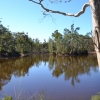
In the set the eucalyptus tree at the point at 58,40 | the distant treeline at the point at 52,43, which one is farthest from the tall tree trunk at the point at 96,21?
the eucalyptus tree at the point at 58,40

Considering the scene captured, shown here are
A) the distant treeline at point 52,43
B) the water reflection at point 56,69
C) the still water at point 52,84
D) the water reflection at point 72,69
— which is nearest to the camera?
the still water at point 52,84

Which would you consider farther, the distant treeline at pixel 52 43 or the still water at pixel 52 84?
the distant treeline at pixel 52 43

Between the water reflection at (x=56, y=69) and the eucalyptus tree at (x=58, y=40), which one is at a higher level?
the eucalyptus tree at (x=58, y=40)

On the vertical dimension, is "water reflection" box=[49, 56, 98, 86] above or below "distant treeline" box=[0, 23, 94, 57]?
below

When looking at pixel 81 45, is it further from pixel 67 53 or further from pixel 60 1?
pixel 60 1

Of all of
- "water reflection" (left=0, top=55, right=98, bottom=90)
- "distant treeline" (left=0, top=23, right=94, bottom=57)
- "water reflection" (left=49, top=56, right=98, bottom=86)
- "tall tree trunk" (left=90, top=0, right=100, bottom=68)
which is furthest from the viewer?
"distant treeline" (left=0, top=23, right=94, bottom=57)

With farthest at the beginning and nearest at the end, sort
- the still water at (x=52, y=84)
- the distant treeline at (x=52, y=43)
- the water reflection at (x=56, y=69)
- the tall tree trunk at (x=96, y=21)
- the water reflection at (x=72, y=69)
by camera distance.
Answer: the distant treeline at (x=52, y=43)
the water reflection at (x=72, y=69)
the water reflection at (x=56, y=69)
the still water at (x=52, y=84)
the tall tree trunk at (x=96, y=21)

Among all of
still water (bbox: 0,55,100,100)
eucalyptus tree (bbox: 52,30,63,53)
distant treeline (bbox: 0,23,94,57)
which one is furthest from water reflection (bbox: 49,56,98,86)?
eucalyptus tree (bbox: 52,30,63,53)

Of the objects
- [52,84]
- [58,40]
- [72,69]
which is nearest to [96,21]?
[52,84]

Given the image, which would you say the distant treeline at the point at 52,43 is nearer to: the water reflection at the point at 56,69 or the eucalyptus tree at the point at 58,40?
the eucalyptus tree at the point at 58,40

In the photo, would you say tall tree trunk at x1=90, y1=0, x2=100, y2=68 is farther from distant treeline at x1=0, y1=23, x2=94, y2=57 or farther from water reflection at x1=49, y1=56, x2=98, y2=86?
distant treeline at x1=0, y1=23, x2=94, y2=57

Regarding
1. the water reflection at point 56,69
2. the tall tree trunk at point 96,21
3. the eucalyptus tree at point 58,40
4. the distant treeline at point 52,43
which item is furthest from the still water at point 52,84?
the eucalyptus tree at point 58,40

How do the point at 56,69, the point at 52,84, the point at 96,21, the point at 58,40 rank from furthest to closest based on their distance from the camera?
the point at 58,40 → the point at 56,69 → the point at 52,84 → the point at 96,21

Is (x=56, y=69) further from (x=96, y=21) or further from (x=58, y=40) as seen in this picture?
(x=58, y=40)
